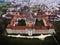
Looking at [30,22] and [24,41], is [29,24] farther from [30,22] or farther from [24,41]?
[24,41]

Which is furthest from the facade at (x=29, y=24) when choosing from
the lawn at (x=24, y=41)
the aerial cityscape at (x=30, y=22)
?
the lawn at (x=24, y=41)

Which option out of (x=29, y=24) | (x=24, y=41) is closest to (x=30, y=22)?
(x=29, y=24)

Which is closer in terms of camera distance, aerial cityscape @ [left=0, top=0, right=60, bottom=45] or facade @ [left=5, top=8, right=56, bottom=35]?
aerial cityscape @ [left=0, top=0, right=60, bottom=45]

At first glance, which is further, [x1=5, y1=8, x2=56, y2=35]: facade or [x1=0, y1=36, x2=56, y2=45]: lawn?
[x1=5, y1=8, x2=56, y2=35]: facade

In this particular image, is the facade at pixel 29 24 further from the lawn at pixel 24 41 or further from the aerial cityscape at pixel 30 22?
the lawn at pixel 24 41

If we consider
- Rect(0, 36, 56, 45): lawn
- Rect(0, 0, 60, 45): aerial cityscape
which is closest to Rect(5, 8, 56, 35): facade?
Rect(0, 0, 60, 45): aerial cityscape

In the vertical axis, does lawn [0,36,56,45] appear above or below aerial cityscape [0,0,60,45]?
below

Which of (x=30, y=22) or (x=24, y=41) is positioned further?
(x=30, y=22)

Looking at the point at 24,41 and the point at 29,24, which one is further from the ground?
the point at 29,24

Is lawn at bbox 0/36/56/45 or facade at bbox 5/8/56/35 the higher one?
facade at bbox 5/8/56/35

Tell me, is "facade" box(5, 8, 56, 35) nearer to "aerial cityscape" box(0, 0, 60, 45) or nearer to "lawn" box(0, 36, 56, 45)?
"aerial cityscape" box(0, 0, 60, 45)

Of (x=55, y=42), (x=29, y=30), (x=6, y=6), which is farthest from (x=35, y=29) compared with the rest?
(x=6, y=6)
